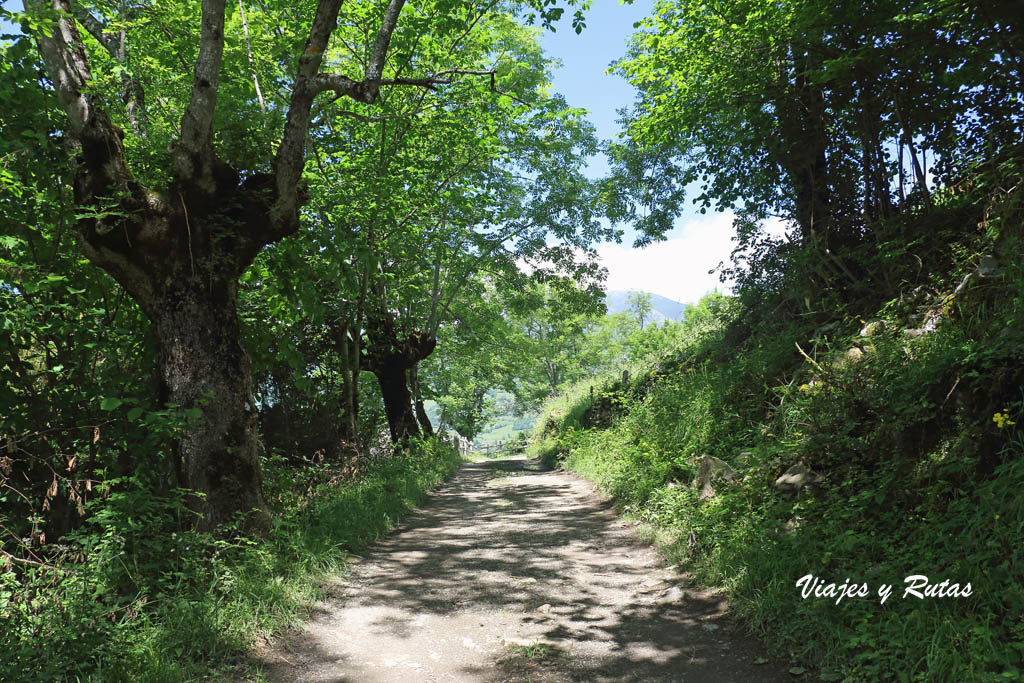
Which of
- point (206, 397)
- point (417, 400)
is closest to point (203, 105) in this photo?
point (206, 397)

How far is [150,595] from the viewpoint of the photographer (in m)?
4.11

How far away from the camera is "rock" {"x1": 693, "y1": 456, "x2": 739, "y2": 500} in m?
6.27

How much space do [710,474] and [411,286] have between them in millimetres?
7116

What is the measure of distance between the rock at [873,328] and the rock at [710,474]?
2.17 meters

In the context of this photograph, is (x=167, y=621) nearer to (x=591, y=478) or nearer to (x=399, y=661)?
(x=399, y=661)

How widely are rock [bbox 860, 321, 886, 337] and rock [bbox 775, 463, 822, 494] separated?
6.72 feet

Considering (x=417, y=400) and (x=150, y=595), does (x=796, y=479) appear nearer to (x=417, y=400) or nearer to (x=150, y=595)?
(x=150, y=595)

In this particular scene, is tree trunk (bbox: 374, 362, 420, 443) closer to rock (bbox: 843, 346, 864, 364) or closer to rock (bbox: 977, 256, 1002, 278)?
rock (bbox: 843, 346, 864, 364)

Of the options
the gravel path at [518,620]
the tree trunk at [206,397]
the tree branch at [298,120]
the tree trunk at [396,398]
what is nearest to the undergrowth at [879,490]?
the gravel path at [518,620]

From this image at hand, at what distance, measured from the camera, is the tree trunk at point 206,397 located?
16.8ft

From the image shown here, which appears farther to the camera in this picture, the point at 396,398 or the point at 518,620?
the point at 396,398

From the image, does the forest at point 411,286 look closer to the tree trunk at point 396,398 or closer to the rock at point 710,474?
the rock at point 710,474

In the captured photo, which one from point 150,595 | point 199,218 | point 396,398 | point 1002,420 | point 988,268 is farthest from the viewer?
point 396,398

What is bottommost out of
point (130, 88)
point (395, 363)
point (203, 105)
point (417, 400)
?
point (417, 400)
